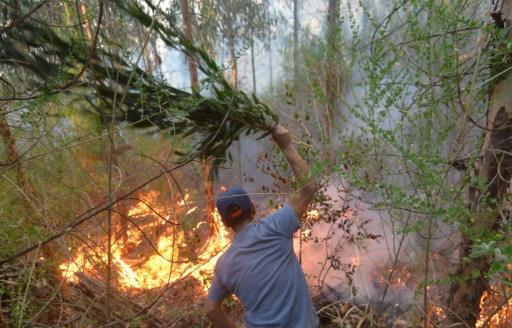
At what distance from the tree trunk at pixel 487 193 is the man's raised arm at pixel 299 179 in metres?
0.86

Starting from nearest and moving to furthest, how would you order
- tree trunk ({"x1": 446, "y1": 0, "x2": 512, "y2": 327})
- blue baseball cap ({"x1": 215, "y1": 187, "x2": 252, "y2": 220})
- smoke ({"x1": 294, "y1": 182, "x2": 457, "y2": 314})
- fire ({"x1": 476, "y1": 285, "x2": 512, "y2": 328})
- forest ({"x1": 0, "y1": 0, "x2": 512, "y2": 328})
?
forest ({"x1": 0, "y1": 0, "x2": 512, "y2": 328}) < blue baseball cap ({"x1": 215, "y1": 187, "x2": 252, "y2": 220}) < tree trunk ({"x1": 446, "y1": 0, "x2": 512, "y2": 327}) < fire ({"x1": 476, "y1": 285, "x2": 512, "y2": 328}) < smoke ({"x1": 294, "y1": 182, "x2": 457, "y2": 314})

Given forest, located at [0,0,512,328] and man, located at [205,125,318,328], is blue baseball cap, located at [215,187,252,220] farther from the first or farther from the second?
forest, located at [0,0,512,328]

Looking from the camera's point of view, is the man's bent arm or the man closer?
the man

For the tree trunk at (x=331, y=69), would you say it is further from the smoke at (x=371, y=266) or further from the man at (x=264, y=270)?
the man at (x=264, y=270)

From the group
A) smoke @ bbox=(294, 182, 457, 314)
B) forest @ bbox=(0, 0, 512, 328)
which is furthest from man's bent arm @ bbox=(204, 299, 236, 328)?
smoke @ bbox=(294, 182, 457, 314)

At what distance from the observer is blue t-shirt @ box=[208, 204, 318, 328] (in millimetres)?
1783

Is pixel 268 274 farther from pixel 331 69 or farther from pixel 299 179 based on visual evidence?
pixel 331 69

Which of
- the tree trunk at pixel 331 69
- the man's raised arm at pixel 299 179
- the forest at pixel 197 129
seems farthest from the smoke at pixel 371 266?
the man's raised arm at pixel 299 179

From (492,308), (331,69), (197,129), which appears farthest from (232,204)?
(331,69)

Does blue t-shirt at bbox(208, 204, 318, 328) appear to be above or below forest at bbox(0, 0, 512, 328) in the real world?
below

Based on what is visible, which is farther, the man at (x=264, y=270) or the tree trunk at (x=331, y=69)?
the tree trunk at (x=331, y=69)

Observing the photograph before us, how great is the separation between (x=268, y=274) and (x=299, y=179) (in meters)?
0.56

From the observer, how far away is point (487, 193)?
6.15ft

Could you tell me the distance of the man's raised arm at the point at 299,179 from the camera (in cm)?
193
